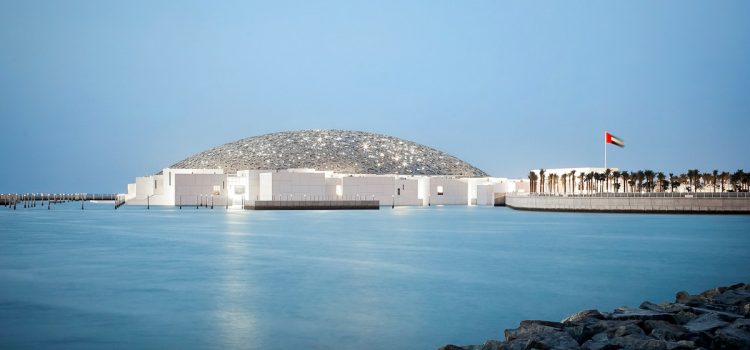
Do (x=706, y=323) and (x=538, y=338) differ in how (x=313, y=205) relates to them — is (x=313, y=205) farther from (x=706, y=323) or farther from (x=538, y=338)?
(x=538, y=338)

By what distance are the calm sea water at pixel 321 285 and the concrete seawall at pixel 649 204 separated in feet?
120

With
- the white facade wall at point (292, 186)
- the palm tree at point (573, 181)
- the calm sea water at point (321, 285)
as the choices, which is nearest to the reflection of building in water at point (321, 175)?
the white facade wall at point (292, 186)

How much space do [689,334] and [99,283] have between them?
49.0ft

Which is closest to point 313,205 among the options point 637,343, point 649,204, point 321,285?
point 649,204

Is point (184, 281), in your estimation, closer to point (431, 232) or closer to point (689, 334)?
point (689, 334)

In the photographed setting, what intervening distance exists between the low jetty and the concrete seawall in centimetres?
2223

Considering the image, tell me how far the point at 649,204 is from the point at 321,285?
204 feet

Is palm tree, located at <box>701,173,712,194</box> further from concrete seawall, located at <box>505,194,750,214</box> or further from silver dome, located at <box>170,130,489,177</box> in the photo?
silver dome, located at <box>170,130,489,177</box>

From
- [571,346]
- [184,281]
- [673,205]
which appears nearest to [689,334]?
[571,346]

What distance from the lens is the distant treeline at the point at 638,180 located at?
105062 millimetres

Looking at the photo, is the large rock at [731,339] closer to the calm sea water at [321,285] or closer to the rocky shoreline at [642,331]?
the rocky shoreline at [642,331]

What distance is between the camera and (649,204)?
74750 mm

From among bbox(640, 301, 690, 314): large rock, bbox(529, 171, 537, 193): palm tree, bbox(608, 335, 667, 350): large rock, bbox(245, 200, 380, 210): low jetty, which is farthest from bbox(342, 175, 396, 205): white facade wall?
bbox(608, 335, 667, 350): large rock

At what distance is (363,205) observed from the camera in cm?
9550
